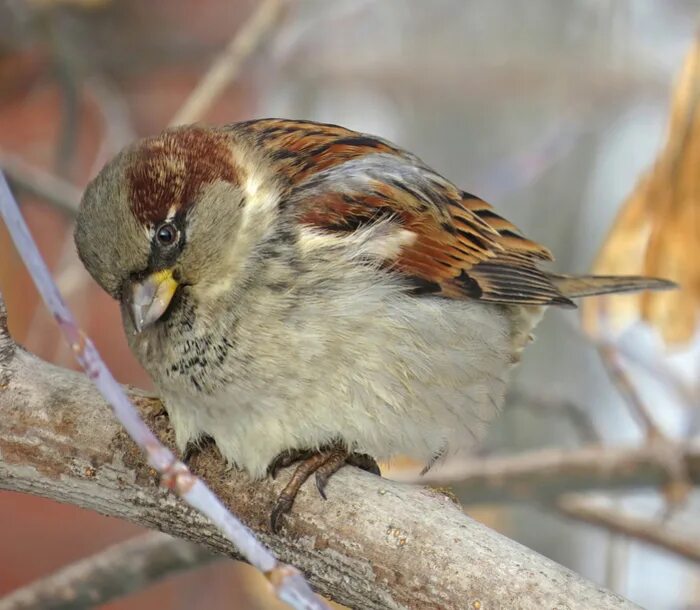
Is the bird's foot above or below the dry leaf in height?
below

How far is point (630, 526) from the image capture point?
2.37 m

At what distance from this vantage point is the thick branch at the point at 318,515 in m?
1.20

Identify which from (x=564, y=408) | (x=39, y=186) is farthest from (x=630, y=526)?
(x=39, y=186)

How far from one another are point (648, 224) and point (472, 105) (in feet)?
10.5

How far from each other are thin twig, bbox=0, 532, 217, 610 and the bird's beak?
1.33 feet

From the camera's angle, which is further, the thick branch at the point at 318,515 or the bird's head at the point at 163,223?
the bird's head at the point at 163,223

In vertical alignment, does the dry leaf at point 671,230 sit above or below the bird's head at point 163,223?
above

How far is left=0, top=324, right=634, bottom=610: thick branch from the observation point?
1.20 m

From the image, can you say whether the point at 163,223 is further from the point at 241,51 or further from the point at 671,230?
the point at 241,51

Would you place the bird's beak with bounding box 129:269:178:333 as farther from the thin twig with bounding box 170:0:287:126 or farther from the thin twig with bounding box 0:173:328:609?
the thin twig with bounding box 170:0:287:126

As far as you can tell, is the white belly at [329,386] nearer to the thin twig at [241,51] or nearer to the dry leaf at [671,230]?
the dry leaf at [671,230]

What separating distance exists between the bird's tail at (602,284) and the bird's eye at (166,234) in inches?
30.2

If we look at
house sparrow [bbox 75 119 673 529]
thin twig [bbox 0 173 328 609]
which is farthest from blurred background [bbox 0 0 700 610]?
thin twig [bbox 0 173 328 609]

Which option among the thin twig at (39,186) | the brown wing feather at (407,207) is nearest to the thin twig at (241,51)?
the thin twig at (39,186)
